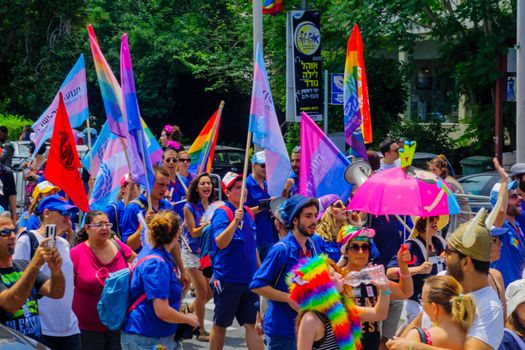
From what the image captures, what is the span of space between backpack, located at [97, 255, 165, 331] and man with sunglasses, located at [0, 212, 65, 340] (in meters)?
0.44

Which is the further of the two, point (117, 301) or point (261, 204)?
point (261, 204)

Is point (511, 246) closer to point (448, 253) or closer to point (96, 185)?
point (448, 253)

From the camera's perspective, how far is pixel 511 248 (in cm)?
790

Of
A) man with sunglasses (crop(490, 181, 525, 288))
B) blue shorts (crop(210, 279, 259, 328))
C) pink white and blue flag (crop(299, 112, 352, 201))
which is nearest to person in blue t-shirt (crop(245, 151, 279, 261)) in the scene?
pink white and blue flag (crop(299, 112, 352, 201))

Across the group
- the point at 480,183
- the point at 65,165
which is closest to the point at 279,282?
the point at 65,165

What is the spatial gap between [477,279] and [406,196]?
262 cm

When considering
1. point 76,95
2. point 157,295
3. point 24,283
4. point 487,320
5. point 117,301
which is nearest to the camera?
point 487,320

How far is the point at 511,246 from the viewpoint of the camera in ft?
26.0

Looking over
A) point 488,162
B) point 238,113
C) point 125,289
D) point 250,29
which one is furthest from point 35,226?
point 238,113

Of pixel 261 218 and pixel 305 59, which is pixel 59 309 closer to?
pixel 261 218

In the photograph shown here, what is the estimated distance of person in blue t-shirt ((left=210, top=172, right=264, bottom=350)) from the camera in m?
8.79

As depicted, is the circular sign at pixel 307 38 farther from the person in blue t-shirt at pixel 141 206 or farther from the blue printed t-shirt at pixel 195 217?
the person in blue t-shirt at pixel 141 206

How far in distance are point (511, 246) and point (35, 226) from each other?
394cm

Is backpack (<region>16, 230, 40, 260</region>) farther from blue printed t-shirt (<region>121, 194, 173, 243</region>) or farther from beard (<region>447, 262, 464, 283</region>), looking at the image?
beard (<region>447, 262, 464, 283</region>)
